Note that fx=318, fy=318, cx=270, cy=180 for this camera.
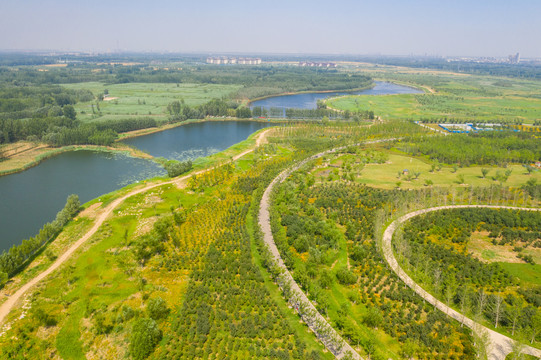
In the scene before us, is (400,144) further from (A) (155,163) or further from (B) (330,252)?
(A) (155,163)

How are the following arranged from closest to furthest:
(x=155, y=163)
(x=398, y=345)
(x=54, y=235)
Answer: (x=398, y=345) → (x=54, y=235) → (x=155, y=163)

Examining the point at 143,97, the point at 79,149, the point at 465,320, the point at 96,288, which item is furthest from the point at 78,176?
the point at 143,97

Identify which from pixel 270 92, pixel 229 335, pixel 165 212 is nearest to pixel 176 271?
pixel 229 335

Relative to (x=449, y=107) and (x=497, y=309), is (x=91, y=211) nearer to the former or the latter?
(x=497, y=309)

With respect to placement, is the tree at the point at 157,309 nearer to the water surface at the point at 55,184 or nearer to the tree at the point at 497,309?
the water surface at the point at 55,184

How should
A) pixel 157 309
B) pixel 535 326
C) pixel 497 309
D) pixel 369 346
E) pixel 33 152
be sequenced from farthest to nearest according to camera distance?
pixel 33 152
pixel 157 309
pixel 497 309
pixel 535 326
pixel 369 346

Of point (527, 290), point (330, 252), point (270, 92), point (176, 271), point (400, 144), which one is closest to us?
point (527, 290)

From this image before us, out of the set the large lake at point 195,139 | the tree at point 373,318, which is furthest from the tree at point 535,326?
the large lake at point 195,139

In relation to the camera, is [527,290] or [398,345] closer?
[398,345]

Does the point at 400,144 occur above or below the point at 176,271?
above
